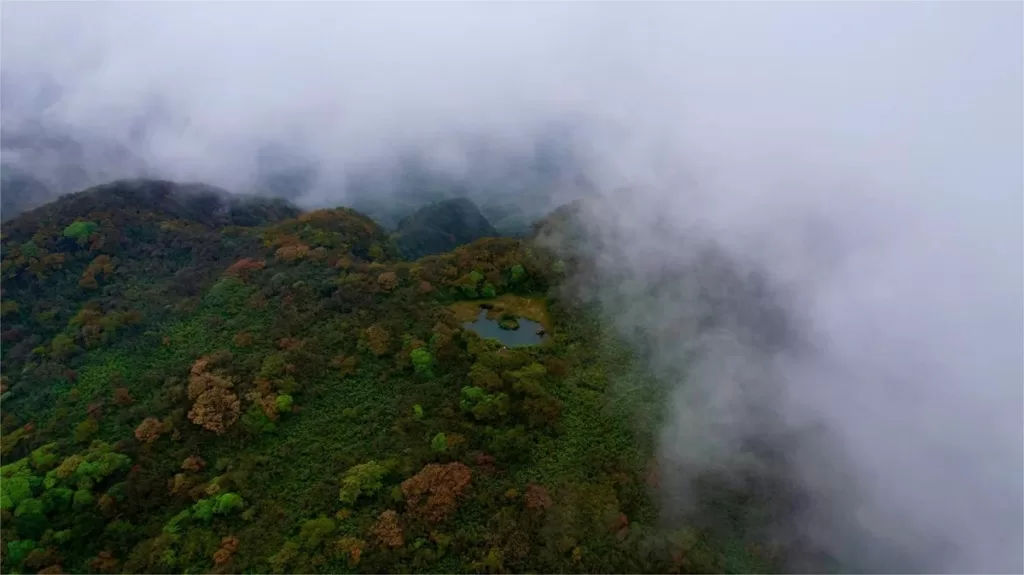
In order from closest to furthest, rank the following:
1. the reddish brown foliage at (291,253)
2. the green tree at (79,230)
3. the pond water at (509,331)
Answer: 1. the pond water at (509,331)
2. the green tree at (79,230)
3. the reddish brown foliage at (291,253)

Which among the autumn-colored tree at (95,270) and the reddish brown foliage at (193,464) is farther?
the autumn-colored tree at (95,270)

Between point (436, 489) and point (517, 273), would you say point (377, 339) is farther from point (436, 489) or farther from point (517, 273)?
point (517, 273)

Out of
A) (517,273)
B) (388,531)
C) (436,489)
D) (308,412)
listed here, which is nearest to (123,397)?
(308,412)

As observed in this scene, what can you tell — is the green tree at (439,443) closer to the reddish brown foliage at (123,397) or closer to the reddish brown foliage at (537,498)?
the reddish brown foliage at (537,498)

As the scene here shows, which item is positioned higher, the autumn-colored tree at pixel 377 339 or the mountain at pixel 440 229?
the mountain at pixel 440 229

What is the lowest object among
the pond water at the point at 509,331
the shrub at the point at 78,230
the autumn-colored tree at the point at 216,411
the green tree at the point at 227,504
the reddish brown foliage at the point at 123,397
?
the green tree at the point at 227,504

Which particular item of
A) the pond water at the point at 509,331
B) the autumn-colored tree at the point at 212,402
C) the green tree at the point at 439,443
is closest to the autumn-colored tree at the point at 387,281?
the pond water at the point at 509,331

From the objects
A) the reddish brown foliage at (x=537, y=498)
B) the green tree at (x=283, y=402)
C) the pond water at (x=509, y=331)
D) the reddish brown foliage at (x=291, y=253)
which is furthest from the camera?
the reddish brown foliage at (x=291, y=253)
